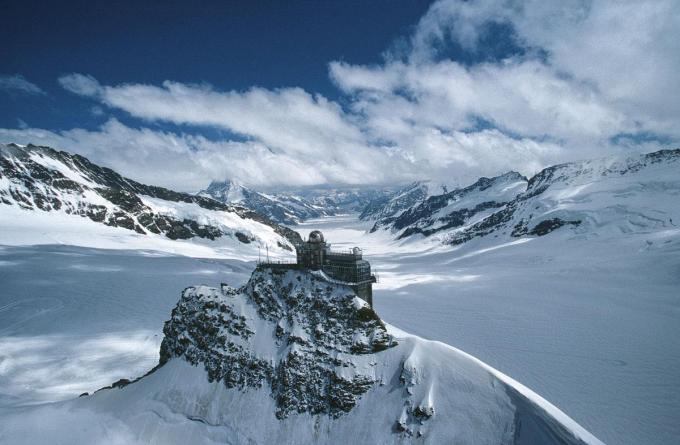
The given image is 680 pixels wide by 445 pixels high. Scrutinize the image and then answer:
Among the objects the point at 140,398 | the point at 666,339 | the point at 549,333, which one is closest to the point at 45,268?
the point at 140,398

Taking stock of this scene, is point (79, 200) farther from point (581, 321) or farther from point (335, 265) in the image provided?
point (581, 321)

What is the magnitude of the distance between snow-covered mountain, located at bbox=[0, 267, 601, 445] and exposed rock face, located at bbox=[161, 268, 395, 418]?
0.09m

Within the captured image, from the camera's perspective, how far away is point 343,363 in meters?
28.2

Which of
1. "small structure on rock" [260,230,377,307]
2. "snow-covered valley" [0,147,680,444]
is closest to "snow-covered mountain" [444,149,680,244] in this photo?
"snow-covered valley" [0,147,680,444]

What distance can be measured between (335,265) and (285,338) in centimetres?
838

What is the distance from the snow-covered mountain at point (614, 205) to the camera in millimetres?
137125

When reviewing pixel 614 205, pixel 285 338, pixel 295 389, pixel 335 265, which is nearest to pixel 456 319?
pixel 335 265

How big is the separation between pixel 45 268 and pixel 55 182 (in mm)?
100524

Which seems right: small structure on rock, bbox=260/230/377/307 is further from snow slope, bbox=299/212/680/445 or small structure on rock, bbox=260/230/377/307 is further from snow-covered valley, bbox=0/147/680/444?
snow slope, bbox=299/212/680/445

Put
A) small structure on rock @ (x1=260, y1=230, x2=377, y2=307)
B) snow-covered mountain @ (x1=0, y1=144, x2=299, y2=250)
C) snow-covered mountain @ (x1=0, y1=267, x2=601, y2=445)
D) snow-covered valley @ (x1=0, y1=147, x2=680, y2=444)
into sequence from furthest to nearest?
snow-covered mountain @ (x1=0, y1=144, x2=299, y2=250)
small structure on rock @ (x1=260, y1=230, x2=377, y2=307)
snow-covered valley @ (x1=0, y1=147, x2=680, y2=444)
snow-covered mountain @ (x1=0, y1=267, x2=601, y2=445)

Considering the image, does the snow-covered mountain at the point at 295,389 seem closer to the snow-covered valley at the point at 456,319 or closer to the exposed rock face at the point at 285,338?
the exposed rock face at the point at 285,338

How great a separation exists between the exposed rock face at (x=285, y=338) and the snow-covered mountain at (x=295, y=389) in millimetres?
95

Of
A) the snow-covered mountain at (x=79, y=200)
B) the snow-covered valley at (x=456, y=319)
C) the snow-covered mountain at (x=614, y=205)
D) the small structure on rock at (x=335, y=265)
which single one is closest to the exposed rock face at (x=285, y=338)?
the small structure on rock at (x=335, y=265)

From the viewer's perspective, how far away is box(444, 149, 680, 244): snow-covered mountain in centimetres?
13712
